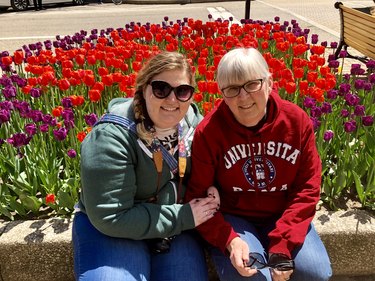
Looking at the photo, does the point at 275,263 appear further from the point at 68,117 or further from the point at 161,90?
the point at 68,117

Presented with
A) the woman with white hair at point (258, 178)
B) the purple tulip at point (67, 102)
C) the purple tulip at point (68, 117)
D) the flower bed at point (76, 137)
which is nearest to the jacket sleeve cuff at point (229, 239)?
the woman with white hair at point (258, 178)

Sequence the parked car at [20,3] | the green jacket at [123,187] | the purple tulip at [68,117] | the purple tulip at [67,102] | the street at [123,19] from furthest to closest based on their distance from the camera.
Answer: the parked car at [20,3], the street at [123,19], the purple tulip at [67,102], the purple tulip at [68,117], the green jacket at [123,187]

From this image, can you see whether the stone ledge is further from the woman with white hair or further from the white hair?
the white hair

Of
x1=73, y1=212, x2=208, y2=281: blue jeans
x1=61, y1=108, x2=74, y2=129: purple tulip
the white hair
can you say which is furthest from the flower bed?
the white hair

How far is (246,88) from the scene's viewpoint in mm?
2006

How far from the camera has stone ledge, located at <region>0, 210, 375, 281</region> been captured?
2402 millimetres

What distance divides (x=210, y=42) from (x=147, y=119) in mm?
2699

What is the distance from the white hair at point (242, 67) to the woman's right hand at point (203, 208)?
56 centimetres

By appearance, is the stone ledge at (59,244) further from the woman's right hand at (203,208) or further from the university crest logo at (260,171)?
the woman's right hand at (203,208)

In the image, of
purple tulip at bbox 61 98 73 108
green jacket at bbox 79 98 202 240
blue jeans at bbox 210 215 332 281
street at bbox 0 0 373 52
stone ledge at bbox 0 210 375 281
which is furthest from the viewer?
street at bbox 0 0 373 52

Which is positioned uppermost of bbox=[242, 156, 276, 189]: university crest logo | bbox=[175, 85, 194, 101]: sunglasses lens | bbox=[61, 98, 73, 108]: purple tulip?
bbox=[175, 85, 194, 101]: sunglasses lens

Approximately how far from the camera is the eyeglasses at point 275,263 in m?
2.02

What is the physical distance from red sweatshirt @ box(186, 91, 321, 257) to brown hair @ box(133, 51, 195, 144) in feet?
0.86

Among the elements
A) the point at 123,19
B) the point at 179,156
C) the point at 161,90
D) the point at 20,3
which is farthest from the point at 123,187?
the point at 20,3
